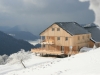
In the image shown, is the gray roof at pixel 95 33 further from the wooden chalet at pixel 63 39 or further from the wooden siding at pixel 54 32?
the wooden siding at pixel 54 32

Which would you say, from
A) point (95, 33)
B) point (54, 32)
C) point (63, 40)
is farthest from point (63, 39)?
point (95, 33)

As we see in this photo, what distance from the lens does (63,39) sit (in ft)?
195

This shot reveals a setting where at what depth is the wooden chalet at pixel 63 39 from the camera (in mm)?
58188

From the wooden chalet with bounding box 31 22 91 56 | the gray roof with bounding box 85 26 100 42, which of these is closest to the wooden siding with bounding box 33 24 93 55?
the wooden chalet with bounding box 31 22 91 56

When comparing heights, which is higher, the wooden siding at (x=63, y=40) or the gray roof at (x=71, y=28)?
the gray roof at (x=71, y=28)

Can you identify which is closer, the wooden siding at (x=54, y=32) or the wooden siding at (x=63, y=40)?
the wooden siding at (x=63, y=40)

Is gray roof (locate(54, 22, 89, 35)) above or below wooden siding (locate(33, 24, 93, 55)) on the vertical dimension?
above

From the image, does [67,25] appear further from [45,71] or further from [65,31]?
[45,71]

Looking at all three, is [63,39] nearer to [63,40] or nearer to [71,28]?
[63,40]

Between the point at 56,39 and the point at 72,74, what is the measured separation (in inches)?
1409

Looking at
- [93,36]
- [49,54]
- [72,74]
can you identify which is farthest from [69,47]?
[72,74]

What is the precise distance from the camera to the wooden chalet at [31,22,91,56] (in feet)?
191

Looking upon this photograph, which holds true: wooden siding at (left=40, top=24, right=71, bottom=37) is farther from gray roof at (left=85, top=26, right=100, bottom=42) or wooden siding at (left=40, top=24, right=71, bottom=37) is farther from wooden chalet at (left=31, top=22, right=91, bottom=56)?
gray roof at (left=85, top=26, right=100, bottom=42)

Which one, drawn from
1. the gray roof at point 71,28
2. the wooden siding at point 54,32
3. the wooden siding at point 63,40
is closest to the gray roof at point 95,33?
the wooden siding at point 63,40
